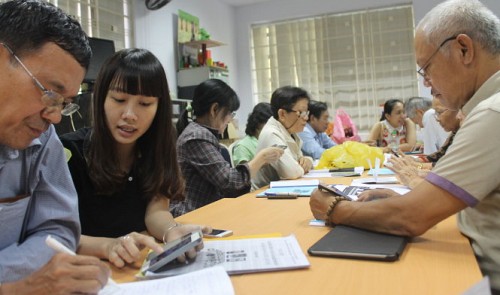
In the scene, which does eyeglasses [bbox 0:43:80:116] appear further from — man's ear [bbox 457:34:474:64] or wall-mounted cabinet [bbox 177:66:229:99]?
wall-mounted cabinet [bbox 177:66:229:99]

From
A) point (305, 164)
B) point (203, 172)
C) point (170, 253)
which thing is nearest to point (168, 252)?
point (170, 253)

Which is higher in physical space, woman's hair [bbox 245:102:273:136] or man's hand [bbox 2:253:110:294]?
woman's hair [bbox 245:102:273:136]

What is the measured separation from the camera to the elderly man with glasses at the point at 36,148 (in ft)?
2.37

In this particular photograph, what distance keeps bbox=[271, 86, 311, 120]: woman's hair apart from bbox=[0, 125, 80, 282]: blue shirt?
2246 mm

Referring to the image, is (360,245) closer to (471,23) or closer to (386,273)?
(386,273)

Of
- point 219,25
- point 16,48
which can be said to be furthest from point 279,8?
point 16,48

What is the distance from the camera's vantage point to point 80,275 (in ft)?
2.33

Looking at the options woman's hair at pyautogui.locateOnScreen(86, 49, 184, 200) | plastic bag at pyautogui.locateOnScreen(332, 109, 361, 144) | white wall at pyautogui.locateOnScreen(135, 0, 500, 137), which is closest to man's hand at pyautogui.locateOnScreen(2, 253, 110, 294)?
woman's hair at pyautogui.locateOnScreen(86, 49, 184, 200)

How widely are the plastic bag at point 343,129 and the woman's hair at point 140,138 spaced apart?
4.54 meters

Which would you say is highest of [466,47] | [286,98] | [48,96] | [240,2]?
[240,2]

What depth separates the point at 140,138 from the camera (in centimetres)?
155

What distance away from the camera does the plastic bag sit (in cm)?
584

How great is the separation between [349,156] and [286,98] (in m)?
0.66

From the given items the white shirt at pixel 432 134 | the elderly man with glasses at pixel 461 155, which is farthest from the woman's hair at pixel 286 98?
the elderly man with glasses at pixel 461 155
